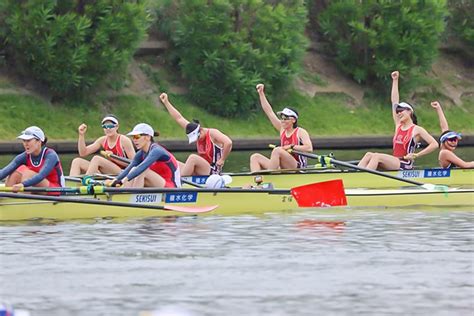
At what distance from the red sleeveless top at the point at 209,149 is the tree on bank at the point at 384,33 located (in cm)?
2736

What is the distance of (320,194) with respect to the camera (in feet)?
72.6

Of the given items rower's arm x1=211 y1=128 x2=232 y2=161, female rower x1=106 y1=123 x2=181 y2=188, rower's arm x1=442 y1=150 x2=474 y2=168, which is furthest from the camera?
rower's arm x1=442 y1=150 x2=474 y2=168

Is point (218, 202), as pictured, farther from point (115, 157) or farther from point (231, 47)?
point (231, 47)

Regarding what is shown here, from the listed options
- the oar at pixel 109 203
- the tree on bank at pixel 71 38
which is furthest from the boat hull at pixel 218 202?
the tree on bank at pixel 71 38

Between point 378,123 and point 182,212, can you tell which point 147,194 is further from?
point 378,123

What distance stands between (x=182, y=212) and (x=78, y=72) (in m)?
24.2

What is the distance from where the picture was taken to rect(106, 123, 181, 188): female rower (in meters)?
21.4

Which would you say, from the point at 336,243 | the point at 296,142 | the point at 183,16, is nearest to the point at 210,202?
the point at 336,243

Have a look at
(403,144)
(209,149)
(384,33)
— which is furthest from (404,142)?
(384,33)

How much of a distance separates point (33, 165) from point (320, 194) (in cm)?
452

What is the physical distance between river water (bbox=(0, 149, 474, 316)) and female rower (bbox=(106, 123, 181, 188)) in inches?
26.5

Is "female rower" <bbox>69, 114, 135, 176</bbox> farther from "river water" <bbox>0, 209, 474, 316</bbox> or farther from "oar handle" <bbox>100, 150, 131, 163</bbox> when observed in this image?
"river water" <bbox>0, 209, 474, 316</bbox>

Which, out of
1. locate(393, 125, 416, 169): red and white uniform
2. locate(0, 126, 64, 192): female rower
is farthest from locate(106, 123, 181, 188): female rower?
locate(393, 125, 416, 169): red and white uniform

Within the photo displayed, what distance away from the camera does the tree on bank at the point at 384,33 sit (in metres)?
51.9
